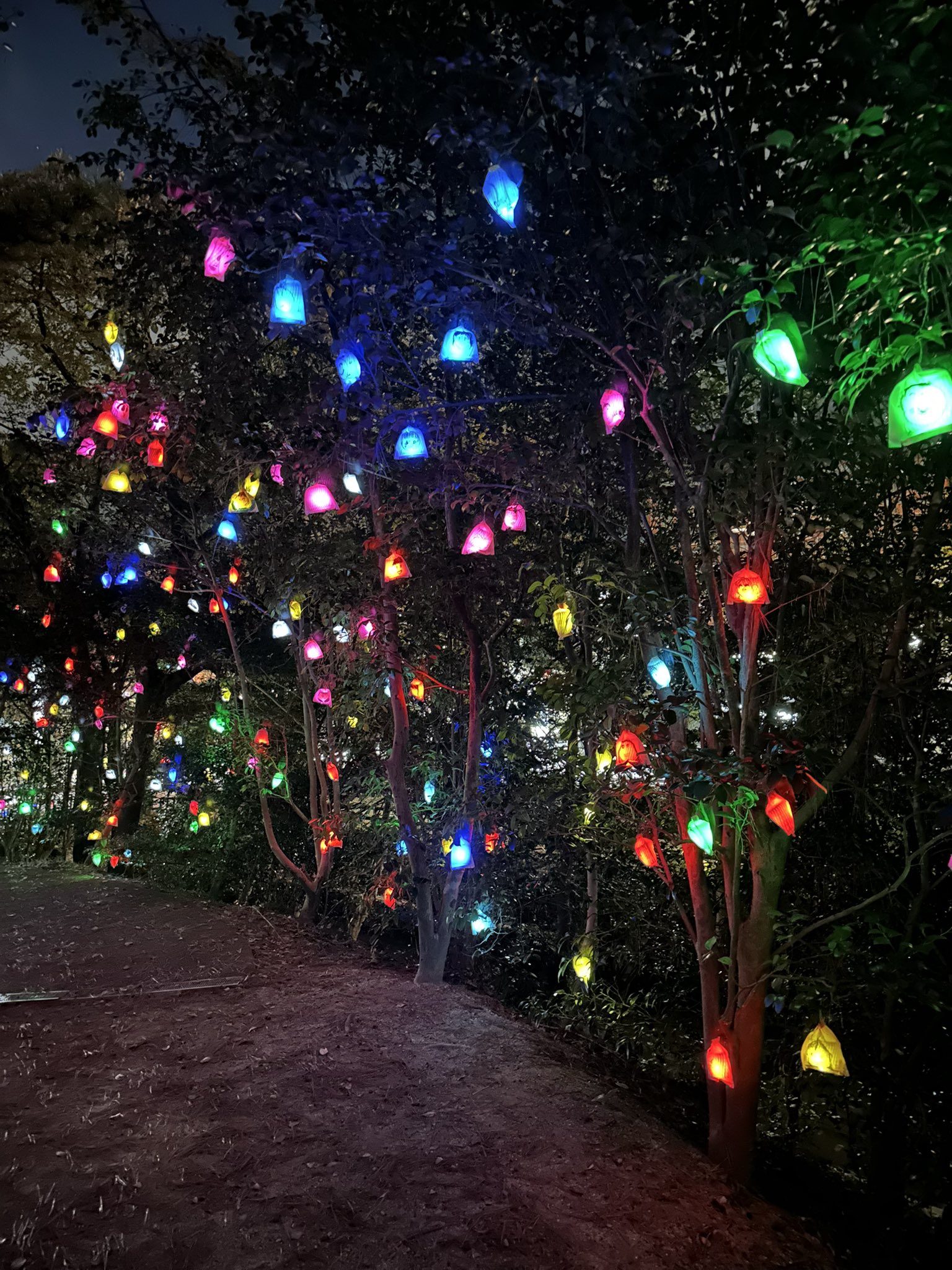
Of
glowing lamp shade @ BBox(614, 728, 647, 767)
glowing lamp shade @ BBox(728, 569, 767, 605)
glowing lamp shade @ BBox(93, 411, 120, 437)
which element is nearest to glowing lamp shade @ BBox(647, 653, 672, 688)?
glowing lamp shade @ BBox(614, 728, 647, 767)

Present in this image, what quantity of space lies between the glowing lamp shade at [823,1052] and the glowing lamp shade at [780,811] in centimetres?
64

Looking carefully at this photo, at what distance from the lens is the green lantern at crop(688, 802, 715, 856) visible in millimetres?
2463

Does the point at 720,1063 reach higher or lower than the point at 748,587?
lower

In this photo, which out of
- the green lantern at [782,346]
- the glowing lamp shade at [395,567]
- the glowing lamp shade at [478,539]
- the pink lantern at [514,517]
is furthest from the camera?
the glowing lamp shade at [395,567]

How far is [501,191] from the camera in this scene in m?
2.10

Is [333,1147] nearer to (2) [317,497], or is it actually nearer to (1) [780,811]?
(1) [780,811]

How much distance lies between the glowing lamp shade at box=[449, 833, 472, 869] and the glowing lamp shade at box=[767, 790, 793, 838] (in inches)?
93.0

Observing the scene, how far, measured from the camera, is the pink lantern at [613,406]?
2.78 metres

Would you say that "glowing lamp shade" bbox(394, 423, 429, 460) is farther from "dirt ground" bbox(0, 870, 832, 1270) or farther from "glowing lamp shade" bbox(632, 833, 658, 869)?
"dirt ground" bbox(0, 870, 832, 1270)

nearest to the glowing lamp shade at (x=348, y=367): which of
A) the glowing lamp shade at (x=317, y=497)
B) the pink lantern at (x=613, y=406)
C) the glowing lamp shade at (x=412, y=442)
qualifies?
the glowing lamp shade at (x=412, y=442)

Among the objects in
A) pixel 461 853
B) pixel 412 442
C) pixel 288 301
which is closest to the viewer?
pixel 288 301

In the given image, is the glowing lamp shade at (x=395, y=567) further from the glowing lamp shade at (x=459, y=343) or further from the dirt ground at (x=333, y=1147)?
the dirt ground at (x=333, y=1147)

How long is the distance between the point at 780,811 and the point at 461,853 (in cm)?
241

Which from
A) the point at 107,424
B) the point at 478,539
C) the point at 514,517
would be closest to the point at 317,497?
the point at 478,539
